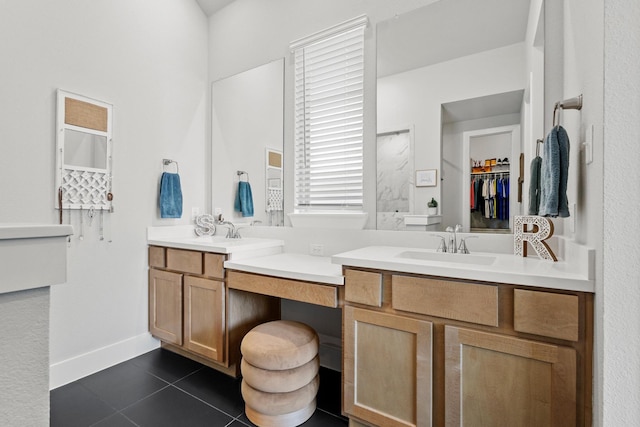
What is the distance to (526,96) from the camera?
1.73 metres

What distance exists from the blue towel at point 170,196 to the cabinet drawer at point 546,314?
2429 mm

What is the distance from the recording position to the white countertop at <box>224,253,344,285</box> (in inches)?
66.5

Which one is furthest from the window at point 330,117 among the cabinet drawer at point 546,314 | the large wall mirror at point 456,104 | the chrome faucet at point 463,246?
the cabinet drawer at point 546,314

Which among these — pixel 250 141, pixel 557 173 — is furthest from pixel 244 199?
pixel 557 173

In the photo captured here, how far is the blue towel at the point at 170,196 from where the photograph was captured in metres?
2.62

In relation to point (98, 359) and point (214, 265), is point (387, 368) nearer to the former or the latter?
point (214, 265)

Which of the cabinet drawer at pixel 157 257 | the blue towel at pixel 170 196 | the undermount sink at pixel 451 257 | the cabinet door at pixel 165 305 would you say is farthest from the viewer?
the blue towel at pixel 170 196

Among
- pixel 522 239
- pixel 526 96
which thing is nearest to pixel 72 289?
pixel 522 239

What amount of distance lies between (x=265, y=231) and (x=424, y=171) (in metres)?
1.33

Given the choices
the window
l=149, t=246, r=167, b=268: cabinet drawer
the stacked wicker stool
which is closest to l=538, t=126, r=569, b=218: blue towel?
the window

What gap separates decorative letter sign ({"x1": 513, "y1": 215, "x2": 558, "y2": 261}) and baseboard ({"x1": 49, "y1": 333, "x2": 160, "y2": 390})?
269 cm

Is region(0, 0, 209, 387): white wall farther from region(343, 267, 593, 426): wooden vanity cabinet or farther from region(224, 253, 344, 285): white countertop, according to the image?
region(343, 267, 593, 426): wooden vanity cabinet

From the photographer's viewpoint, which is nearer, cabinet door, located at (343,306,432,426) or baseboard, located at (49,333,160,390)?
cabinet door, located at (343,306,432,426)

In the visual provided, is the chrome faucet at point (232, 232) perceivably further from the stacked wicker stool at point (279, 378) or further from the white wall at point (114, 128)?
the stacked wicker stool at point (279, 378)
